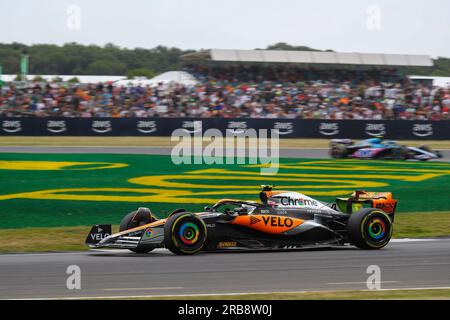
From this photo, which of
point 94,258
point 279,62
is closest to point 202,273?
point 94,258

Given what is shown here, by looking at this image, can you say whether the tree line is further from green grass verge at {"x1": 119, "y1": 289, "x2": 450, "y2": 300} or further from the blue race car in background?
green grass verge at {"x1": 119, "y1": 289, "x2": 450, "y2": 300}

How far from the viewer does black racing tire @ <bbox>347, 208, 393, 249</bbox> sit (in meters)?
12.0

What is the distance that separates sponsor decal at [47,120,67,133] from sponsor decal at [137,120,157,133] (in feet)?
10.8

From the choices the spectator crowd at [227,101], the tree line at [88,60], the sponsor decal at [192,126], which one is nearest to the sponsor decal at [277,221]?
the sponsor decal at [192,126]

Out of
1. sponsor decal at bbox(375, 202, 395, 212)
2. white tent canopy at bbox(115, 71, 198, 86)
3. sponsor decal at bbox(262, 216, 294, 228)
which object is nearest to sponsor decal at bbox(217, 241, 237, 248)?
sponsor decal at bbox(262, 216, 294, 228)

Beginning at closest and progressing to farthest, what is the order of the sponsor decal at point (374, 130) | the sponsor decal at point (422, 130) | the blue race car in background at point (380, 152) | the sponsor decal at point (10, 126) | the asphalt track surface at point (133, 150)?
the blue race car in background at point (380, 152) < the asphalt track surface at point (133, 150) < the sponsor decal at point (10, 126) < the sponsor decal at point (374, 130) < the sponsor decal at point (422, 130)

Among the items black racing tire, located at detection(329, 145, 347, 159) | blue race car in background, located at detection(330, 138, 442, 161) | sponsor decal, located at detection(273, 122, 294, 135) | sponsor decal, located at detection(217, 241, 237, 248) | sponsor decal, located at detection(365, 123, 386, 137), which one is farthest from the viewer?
sponsor decal, located at detection(273, 122, 294, 135)

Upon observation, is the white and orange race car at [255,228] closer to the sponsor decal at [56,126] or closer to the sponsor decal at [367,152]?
the sponsor decal at [367,152]

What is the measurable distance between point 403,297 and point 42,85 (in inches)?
1266

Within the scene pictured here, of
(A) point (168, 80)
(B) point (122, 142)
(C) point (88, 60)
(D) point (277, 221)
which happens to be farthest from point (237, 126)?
(C) point (88, 60)

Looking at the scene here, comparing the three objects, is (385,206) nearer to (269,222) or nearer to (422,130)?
(269,222)

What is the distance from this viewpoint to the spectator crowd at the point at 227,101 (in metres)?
37.1

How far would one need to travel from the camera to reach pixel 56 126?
119 feet

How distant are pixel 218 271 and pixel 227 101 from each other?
29.1 meters
